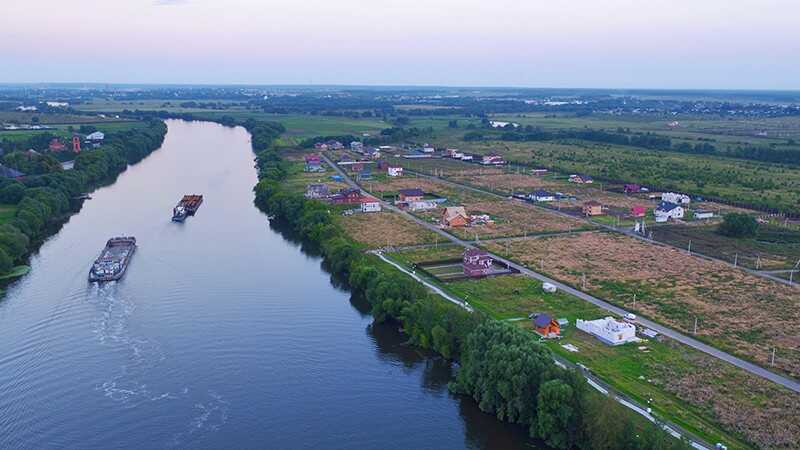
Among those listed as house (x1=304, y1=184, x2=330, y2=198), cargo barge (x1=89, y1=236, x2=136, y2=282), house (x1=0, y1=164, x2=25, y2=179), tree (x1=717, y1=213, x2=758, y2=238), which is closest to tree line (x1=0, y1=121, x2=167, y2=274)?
house (x1=0, y1=164, x2=25, y2=179)

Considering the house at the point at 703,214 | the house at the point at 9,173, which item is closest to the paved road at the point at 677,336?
the house at the point at 703,214

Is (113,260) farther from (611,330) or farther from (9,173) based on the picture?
(9,173)

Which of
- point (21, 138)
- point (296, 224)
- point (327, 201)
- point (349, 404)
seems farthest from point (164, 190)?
point (349, 404)

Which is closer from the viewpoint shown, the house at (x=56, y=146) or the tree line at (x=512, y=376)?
the tree line at (x=512, y=376)

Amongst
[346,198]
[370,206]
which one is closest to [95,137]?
[346,198]

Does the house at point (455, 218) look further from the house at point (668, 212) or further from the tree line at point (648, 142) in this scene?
the tree line at point (648, 142)

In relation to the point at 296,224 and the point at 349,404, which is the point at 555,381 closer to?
the point at 349,404
